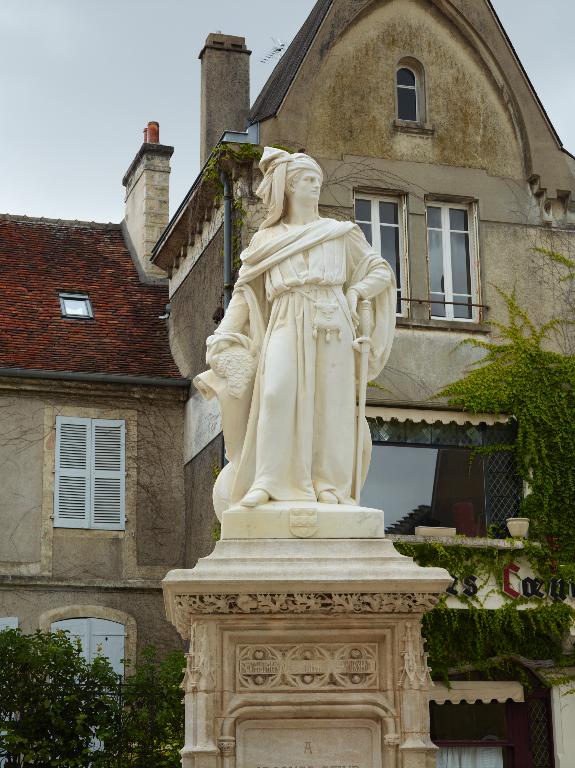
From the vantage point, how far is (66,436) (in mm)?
20922

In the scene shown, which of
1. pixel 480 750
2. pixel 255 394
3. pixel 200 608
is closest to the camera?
pixel 200 608

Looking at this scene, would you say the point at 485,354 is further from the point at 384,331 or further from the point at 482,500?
the point at 384,331

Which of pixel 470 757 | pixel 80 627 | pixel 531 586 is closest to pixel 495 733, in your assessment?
pixel 470 757

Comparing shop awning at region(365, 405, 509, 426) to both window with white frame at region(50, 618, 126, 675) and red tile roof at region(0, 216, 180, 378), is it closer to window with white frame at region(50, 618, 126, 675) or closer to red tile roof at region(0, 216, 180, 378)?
red tile roof at region(0, 216, 180, 378)

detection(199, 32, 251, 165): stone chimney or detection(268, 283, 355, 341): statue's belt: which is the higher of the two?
detection(199, 32, 251, 165): stone chimney

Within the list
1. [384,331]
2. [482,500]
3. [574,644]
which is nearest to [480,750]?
[574,644]

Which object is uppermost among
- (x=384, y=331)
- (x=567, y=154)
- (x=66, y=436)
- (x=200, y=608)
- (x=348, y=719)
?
(x=567, y=154)

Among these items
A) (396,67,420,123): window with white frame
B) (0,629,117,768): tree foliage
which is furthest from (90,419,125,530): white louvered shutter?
(396,67,420,123): window with white frame

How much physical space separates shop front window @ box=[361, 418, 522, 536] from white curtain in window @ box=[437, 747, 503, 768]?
8.41ft

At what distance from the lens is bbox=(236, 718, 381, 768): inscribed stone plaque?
796cm

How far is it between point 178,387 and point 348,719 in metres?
13.7

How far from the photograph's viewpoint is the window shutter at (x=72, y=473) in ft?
67.8

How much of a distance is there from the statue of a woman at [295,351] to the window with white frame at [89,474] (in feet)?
40.0

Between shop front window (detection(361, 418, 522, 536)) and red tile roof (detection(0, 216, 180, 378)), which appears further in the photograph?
red tile roof (detection(0, 216, 180, 378))
